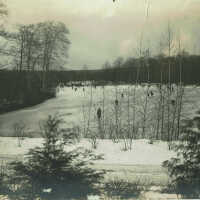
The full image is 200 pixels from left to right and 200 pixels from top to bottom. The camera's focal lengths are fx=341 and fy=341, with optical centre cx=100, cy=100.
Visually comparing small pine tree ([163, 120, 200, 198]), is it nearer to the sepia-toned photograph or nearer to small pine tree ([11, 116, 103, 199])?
the sepia-toned photograph

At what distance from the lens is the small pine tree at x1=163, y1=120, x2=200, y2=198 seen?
180 inches

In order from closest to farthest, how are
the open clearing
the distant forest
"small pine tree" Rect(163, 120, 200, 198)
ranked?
"small pine tree" Rect(163, 120, 200, 198) < the open clearing < the distant forest

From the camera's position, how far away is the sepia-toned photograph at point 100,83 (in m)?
4.86

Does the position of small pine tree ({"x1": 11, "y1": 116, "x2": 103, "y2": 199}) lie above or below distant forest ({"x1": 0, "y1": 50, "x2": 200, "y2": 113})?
below

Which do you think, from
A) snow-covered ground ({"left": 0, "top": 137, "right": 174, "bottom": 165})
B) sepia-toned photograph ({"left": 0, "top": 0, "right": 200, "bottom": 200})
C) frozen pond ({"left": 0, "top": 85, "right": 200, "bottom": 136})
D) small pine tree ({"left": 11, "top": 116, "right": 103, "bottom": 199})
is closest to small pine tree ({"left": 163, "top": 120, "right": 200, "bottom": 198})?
sepia-toned photograph ({"left": 0, "top": 0, "right": 200, "bottom": 200})

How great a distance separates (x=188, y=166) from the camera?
4.62 metres

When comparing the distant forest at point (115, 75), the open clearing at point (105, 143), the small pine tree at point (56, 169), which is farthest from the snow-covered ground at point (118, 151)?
the distant forest at point (115, 75)

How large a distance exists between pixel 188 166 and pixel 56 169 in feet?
5.87

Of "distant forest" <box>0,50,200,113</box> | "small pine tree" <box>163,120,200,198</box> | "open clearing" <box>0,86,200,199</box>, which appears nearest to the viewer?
"small pine tree" <box>163,120,200,198</box>

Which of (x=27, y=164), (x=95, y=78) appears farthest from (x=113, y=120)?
(x=27, y=164)

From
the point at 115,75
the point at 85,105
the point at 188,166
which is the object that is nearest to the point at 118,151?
the point at 85,105

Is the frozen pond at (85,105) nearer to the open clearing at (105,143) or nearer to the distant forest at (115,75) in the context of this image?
the open clearing at (105,143)

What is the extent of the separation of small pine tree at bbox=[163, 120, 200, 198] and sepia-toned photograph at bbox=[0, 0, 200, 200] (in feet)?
0.34

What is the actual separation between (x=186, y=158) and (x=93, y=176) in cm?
130
